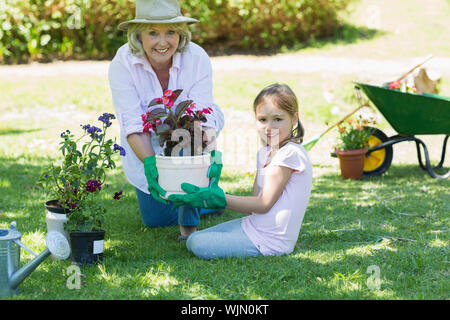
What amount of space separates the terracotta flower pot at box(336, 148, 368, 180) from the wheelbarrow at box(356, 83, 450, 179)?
0.15 meters

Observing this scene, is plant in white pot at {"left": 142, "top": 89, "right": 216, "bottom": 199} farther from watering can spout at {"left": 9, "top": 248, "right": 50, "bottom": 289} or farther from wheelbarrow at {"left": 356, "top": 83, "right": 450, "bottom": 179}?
wheelbarrow at {"left": 356, "top": 83, "right": 450, "bottom": 179}

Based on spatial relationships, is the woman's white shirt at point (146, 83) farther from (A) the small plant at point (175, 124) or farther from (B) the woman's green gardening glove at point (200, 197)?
(B) the woman's green gardening glove at point (200, 197)

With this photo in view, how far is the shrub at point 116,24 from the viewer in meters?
9.22

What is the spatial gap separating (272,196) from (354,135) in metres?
2.38

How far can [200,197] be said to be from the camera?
8.83 feet

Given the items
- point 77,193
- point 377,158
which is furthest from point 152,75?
point 377,158

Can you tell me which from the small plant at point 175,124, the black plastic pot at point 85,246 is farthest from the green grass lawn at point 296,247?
the small plant at point 175,124

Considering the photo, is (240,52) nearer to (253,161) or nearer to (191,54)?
(253,161)

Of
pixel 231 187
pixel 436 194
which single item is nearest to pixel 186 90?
pixel 231 187

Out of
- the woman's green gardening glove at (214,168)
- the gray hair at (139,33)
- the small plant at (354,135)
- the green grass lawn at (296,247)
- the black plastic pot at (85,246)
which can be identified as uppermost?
the gray hair at (139,33)

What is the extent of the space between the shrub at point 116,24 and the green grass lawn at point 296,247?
2.97 m

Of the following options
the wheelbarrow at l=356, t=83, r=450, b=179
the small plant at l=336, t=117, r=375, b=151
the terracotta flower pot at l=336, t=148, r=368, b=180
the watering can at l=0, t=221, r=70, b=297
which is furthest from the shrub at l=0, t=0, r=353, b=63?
the watering can at l=0, t=221, r=70, b=297
